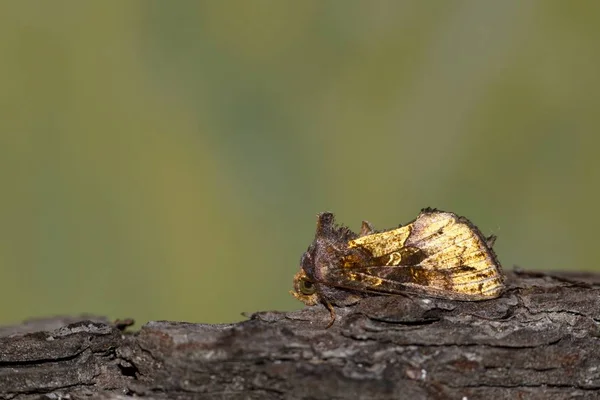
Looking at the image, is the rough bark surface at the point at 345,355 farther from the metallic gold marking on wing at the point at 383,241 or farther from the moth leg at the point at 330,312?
the metallic gold marking on wing at the point at 383,241

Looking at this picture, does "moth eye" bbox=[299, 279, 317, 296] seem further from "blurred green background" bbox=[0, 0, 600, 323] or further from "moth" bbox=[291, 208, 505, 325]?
"blurred green background" bbox=[0, 0, 600, 323]

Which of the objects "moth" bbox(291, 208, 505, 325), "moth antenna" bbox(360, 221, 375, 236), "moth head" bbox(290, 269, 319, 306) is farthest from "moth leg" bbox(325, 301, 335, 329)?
"moth antenna" bbox(360, 221, 375, 236)

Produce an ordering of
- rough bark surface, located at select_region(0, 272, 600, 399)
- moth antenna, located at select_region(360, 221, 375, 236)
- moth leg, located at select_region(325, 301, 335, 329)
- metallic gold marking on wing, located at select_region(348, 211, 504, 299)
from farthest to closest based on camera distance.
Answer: moth antenna, located at select_region(360, 221, 375, 236), metallic gold marking on wing, located at select_region(348, 211, 504, 299), moth leg, located at select_region(325, 301, 335, 329), rough bark surface, located at select_region(0, 272, 600, 399)

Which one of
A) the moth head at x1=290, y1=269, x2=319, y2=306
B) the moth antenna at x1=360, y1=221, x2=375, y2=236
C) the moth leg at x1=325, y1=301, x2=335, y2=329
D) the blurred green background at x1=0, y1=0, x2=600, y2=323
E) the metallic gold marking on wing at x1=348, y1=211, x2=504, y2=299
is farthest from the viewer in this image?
the blurred green background at x1=0, y1=0, x2=600, y2=323

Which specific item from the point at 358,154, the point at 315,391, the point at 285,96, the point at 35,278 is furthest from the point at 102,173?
the point at 315,391

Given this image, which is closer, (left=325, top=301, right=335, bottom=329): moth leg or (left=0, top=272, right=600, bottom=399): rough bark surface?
(left=0, top=272, right=600, bottom=399): rough bark surface

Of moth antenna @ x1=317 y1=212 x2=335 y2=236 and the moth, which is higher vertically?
moth antenna @ x1=317 y1=212 x2=335 y2=236

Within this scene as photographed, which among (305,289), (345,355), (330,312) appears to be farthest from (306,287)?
(345,355)
